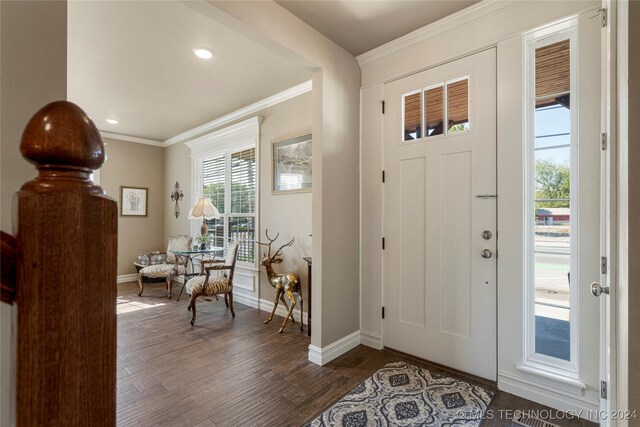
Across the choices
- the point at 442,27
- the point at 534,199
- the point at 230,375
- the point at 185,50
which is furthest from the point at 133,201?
the point at 534,199

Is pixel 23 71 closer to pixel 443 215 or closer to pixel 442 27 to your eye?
pixel 443 215

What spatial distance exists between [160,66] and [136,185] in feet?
11.2

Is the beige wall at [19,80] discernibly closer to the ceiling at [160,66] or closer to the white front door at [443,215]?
the ceiling at [160,66]

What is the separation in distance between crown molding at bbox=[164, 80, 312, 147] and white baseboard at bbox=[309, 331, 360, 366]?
2.76 meters

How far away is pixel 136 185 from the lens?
5.65 m

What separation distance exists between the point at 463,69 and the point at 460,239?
1.34 meters

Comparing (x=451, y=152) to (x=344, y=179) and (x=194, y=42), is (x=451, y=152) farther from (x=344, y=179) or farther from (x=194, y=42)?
(x=194, y=42)

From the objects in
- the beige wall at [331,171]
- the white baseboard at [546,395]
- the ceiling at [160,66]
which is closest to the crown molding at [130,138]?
the ceiling at [160,66]

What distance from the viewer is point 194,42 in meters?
2.58

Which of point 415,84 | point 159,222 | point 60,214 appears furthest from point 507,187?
point 159,222

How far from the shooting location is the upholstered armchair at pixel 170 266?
4645 mm

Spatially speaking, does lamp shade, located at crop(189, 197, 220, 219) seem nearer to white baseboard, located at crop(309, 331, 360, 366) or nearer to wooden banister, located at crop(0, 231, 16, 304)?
white baseboard, located at crop(309, 331, 360, 366)

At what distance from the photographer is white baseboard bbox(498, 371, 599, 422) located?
5.95 ft

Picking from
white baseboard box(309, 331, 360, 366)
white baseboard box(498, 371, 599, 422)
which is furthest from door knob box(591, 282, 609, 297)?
white baseboard box(309, 331, 360, 366)
